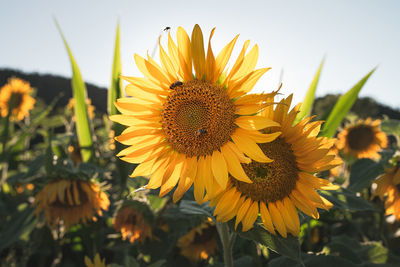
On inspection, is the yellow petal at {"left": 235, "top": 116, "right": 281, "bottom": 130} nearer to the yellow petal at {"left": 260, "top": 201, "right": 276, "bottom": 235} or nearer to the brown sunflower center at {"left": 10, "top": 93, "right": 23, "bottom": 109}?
the yellow petal at {"left": 260, "top": 201, "right": 276, "bottom": 235}

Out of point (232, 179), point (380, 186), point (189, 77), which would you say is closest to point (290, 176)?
point (232, 179)

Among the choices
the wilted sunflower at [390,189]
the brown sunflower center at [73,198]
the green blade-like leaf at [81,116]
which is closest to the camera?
the wilted sunflower at [390,189]

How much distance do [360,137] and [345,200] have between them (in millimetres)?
1890

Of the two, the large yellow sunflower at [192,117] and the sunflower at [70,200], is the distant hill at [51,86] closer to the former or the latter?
the sunflower at [70,200]

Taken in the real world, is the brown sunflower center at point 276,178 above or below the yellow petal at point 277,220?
above

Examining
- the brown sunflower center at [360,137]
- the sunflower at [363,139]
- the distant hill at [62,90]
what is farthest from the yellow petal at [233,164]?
the distant hill at [62,90]

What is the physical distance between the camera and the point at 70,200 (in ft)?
5.03

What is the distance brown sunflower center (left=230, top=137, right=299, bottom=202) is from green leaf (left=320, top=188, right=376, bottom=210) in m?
0.16

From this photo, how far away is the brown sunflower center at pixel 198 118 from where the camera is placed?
0.90 metres

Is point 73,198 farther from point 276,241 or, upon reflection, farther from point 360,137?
point 360,137

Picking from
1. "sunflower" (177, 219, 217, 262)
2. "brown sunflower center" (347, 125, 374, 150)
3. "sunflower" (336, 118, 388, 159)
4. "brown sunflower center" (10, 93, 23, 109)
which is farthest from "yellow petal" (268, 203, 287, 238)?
"brown sunflower center" (10, 93, 23, 109)

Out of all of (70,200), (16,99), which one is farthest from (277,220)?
(16,99)

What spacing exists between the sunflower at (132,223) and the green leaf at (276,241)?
0.94m

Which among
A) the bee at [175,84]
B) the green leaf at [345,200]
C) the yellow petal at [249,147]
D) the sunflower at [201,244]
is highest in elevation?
the bee at [175,84]
